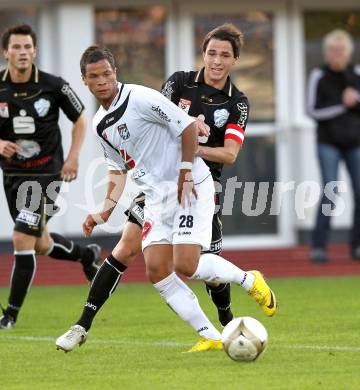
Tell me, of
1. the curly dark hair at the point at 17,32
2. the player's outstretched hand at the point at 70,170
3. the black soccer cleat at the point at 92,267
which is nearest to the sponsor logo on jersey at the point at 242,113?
the player's outstretched hand at the point at 70,170

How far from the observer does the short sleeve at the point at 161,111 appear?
8.01 m

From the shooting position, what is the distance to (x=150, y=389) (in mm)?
6848

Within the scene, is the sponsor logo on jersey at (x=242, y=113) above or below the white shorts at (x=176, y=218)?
above

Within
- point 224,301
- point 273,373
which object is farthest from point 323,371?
point 224,301

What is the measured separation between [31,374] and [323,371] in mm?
1695

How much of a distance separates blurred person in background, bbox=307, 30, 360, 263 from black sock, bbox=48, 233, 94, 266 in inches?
168

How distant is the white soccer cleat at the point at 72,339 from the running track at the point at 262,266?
588 cm

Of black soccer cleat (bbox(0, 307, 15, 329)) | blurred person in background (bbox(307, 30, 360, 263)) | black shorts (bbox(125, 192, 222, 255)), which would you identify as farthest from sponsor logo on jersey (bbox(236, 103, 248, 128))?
blurred person in background (bbox(307, 30, 360, 263))

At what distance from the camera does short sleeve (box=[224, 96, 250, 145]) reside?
27.8 feet

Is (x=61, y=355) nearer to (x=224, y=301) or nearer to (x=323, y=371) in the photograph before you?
(x=224, y=301)

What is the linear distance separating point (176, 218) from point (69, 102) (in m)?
2.76

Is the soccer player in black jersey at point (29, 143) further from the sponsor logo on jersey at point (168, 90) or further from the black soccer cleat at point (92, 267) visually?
the sponsor logo on jersey at point (168, 90)

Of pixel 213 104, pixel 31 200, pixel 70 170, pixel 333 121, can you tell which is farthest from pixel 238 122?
pixel 333 121

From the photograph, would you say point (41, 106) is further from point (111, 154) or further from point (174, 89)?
point (111, 154)
